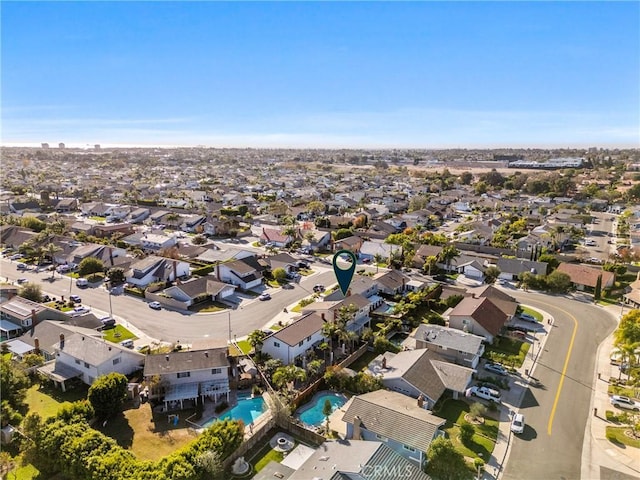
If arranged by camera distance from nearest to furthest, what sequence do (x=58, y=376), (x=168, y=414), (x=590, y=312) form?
(x=168, y=414), (x=58, y=376), (x=590, y=312)

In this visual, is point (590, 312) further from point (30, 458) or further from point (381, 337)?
point (30, 458)

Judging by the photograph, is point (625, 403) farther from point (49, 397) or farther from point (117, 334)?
point (117, 334)

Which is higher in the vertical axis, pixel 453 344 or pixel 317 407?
pixel 453 344

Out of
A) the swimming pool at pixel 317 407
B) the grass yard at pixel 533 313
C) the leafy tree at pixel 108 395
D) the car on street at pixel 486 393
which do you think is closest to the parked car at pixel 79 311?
the leafy tree at pixel 108 395

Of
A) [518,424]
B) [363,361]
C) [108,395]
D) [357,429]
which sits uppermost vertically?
[108,395]

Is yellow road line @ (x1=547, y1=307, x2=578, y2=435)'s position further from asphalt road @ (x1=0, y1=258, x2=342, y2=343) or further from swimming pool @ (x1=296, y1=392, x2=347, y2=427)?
asphalt road @ (x1=0, y1=258, x2=342, y2=343)

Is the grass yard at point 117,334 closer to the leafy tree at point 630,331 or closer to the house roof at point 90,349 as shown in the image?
the house roof at point 90,349

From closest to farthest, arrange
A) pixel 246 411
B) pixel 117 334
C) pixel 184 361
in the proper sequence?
pixel 246 411 → pixel 184 361 → pixel 117 334

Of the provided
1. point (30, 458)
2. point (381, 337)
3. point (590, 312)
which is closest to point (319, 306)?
point (381, 337)

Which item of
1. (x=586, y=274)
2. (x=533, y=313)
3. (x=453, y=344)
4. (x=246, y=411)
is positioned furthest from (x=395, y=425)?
(x=586, y=274)
